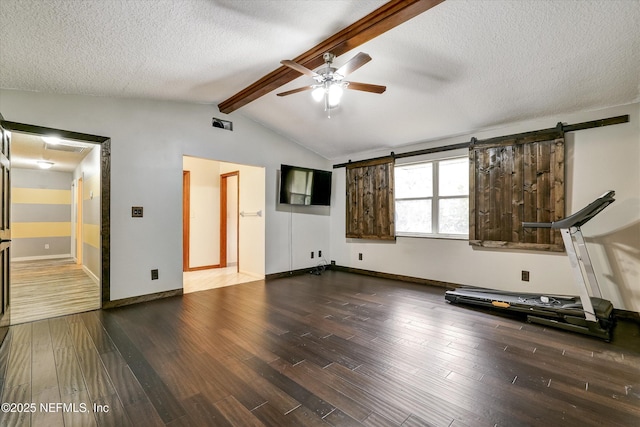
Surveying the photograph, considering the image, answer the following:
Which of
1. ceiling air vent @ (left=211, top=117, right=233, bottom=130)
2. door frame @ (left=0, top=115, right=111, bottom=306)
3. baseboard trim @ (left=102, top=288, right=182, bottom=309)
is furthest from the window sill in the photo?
door frame @ (left=0, top=115, right=111, bottom=306)

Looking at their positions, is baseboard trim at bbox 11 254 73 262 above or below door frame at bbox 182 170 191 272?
below

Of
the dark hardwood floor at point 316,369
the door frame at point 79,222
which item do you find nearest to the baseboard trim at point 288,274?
the dark hardwood floor at point 316,369

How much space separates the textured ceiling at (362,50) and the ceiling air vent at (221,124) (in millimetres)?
547

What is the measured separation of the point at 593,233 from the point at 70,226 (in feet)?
37.1

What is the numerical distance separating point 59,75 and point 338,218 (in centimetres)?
463

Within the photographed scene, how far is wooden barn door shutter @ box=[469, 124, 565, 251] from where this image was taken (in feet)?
11.7

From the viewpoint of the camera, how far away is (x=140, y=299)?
377 cm

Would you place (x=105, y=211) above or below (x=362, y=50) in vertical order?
below

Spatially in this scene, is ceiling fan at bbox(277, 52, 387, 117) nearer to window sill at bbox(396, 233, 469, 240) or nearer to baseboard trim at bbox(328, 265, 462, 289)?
window sill at bbox(396, 233, 469, 240)

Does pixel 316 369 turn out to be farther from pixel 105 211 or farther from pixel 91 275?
pixel 91 275

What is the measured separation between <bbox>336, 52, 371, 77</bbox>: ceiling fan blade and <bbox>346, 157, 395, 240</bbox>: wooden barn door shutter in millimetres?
2828

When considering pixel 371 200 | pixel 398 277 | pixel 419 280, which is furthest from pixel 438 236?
pixel 371 200

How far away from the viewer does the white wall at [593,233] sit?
3.15m

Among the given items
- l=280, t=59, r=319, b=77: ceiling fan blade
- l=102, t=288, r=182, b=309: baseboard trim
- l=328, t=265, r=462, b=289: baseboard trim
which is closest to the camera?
l=280, t=59, r=319, b=77: ceiling fan blade
